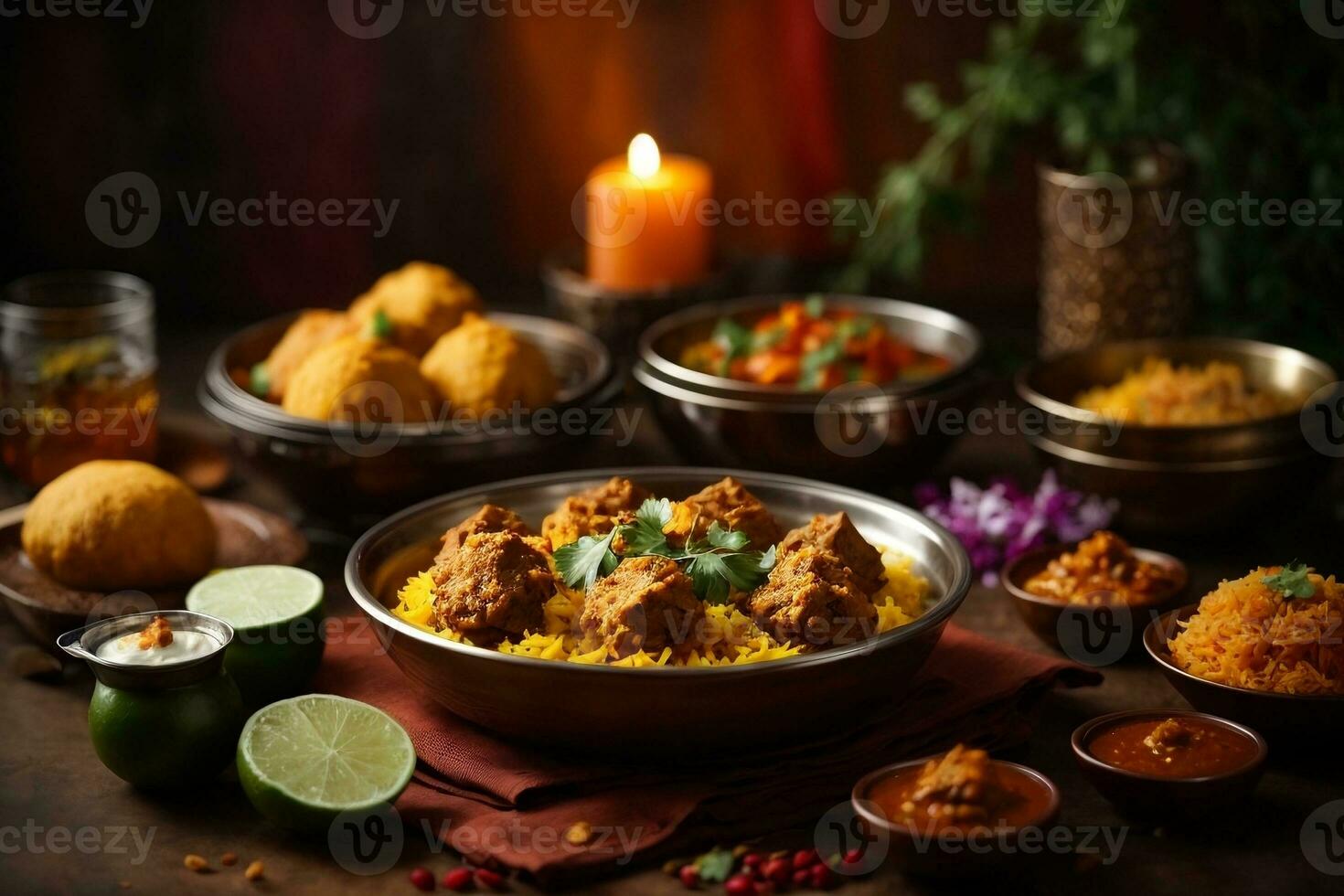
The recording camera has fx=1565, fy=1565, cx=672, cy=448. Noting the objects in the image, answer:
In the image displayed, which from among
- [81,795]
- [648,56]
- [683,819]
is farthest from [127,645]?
[648,56]

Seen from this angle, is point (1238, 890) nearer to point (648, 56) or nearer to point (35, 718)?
point (35, 718)

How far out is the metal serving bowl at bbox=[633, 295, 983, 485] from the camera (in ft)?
13.4

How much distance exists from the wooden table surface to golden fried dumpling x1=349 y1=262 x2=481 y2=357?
1.36 m

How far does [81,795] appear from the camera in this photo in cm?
303

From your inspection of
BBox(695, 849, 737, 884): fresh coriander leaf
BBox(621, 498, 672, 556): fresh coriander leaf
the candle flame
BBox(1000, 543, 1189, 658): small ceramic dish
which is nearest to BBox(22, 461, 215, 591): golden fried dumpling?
BBox(621, 498, 672, 556): fresh coriander leaf

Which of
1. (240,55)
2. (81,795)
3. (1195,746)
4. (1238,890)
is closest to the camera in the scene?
(1238,890)

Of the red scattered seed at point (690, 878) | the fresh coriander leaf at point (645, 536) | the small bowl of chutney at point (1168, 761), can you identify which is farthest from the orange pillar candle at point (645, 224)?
the red scattered seed at point (690, 878)

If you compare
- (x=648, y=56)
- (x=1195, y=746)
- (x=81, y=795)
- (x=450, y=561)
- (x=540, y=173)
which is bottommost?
(x=81, y=795)

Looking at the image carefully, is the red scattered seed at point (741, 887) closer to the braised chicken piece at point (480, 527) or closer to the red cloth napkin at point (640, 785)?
the red cloth napkin at point (640, 785)

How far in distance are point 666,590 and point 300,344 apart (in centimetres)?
191

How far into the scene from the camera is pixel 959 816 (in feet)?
8.38

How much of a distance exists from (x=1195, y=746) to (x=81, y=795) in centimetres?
210

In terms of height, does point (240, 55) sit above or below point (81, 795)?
above

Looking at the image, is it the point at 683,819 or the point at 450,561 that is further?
the point at 450,561
